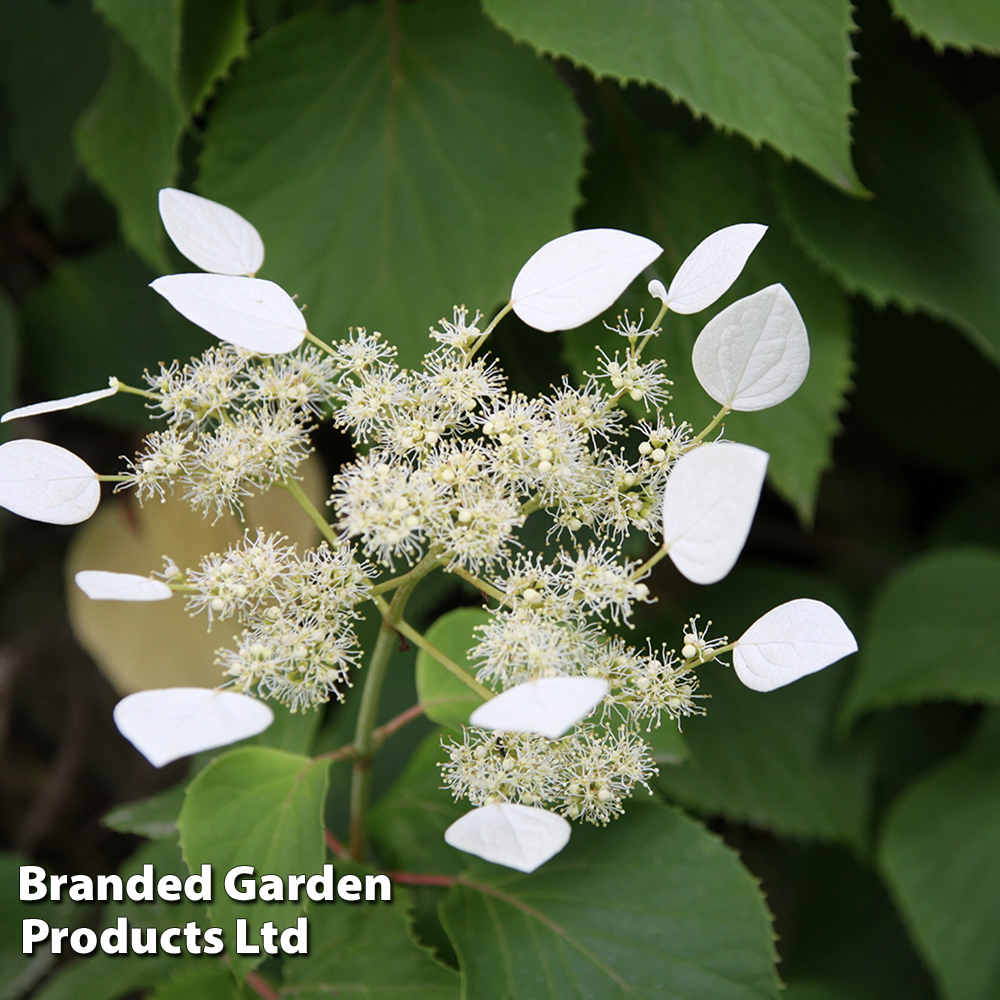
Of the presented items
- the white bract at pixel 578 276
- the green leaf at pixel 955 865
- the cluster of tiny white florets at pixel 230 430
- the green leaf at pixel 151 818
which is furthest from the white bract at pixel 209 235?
the green leaf at pixel 955 865

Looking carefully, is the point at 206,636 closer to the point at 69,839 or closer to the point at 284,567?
the point at 69,839

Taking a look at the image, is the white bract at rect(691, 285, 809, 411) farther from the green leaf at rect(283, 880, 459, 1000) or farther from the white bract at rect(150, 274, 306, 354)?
the green leaf at rect(283, 880, 459, 1000)

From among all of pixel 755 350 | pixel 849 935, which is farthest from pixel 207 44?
pixel 849 935

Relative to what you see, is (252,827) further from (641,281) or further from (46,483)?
(641,281)

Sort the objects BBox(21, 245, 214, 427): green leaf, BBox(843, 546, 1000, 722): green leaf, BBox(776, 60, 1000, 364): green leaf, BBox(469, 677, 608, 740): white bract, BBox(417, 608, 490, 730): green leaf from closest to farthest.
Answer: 1. BBox(469, 677, 608, 740): white bract
2. BBox(417, 608, 490, 730): green leaf
3. BBox(776, 60, 1000, 364): green leaf
4. BBox(843, 546, 1000, 722): green leaf
5. BBox(21, 245, 214, 427): green leaf

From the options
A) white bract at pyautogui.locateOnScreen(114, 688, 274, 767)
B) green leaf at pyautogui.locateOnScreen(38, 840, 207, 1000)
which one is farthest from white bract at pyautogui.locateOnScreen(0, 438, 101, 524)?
green leaf at pyautogui.locateOnScreen(38, 840, 207, 1000)

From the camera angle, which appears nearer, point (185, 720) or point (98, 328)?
point (185, 720)
